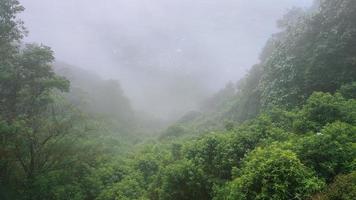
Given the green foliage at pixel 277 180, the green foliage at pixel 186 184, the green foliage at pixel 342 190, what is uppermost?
the green foliage at pixel 186 184

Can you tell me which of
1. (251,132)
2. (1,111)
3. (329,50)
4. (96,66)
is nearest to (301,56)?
A: (329,50)

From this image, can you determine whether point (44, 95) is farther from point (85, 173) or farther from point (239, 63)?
point (239, 63)

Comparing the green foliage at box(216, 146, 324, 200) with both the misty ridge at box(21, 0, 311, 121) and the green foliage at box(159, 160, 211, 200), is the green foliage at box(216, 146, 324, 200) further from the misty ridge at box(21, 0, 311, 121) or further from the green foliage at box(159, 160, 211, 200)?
the misty ridge at box(21, 0, 311, 121)

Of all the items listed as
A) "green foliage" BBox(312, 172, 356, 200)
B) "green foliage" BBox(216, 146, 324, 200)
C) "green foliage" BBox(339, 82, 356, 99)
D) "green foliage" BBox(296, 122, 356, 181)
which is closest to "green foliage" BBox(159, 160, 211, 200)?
"green foliage" BBox(216, 146, 324, 200)

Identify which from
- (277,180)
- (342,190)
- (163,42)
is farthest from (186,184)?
(163,42)

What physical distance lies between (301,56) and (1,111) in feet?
56.4

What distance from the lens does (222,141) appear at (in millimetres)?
15812

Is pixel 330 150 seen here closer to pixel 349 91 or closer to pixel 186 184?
pixel 186 184

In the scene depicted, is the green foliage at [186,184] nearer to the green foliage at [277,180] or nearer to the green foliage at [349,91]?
the green foliage at [277,180]

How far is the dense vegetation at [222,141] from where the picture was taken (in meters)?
11.2

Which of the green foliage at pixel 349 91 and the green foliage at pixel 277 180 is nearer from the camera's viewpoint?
the green foliage at pixel 277 180

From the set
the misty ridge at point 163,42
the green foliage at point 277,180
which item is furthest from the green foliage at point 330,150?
the misty ridge at point 163,42

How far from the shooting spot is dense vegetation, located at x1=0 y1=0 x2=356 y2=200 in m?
11.2

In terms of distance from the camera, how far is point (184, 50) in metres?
108
